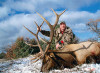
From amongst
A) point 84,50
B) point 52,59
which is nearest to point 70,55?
point 84,50

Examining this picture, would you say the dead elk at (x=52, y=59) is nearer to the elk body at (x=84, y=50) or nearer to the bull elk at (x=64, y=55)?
the bull elk at (x=64, y=55)

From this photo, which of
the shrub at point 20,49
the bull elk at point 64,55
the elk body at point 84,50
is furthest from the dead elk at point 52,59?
Answer: the shrub at point 20,49

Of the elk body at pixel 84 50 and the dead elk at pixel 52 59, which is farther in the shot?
the elk body at pixel 84 50

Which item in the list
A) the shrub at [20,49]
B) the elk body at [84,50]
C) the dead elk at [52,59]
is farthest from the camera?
the shrub at [20,49]

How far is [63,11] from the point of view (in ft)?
12.2

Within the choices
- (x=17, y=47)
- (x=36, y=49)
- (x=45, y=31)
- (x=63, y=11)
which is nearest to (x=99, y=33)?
(x=36, y=49)

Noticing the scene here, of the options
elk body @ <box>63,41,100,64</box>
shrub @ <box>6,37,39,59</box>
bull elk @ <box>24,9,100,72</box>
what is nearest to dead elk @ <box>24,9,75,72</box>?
bull elk @ <box>24,9,100,72</box>

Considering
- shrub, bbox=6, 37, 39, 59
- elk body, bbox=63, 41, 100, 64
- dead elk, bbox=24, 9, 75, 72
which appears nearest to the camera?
dead elk, bbox=24, 9, 75, 72

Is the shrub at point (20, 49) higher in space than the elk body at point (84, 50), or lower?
lower

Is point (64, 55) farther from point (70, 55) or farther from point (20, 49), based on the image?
point (20, 49)

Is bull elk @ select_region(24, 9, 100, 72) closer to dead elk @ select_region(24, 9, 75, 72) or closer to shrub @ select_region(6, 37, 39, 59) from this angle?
dead elk @ select_region(24, 9, 75, 72)

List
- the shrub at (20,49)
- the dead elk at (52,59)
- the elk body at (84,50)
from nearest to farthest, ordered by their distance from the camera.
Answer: the dead elk at (52,59) < the elk body at (84,50) < the shrub at (20,49)

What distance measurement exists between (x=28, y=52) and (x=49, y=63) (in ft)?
22.2

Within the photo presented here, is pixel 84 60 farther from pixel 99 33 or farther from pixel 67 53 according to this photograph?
pixel 99 33
